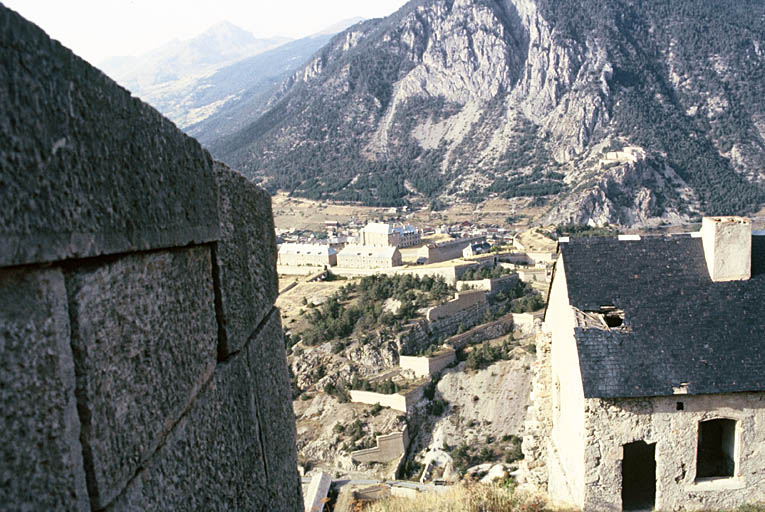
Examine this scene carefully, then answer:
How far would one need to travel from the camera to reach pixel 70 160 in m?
0.91

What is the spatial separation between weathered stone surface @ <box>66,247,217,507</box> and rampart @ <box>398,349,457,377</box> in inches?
1322

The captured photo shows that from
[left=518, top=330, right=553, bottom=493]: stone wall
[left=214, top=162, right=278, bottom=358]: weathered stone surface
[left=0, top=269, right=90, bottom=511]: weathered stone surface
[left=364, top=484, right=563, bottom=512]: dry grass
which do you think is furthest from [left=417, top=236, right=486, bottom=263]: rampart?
[left=0, top=269, right=90, bottom=511]: weathered stone surface

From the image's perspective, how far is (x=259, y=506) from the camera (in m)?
1.82

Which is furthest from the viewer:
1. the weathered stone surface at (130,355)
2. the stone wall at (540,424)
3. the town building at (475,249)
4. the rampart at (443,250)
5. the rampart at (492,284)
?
the rampart at (443,250)

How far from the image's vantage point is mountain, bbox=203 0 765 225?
80.0m

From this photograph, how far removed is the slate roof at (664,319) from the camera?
8.83m

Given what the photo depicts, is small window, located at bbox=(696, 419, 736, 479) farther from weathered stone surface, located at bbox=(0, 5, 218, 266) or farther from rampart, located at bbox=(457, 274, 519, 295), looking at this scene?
rampart, located at bbox=(457, 274, 519, 295)

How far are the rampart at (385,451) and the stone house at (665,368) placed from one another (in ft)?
58.9

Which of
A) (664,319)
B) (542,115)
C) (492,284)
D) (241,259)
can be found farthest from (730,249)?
(542,115)

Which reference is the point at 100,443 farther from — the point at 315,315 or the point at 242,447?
the point at 315,315

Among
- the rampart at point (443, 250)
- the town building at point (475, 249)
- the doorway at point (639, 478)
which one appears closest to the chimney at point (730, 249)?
the doorway at point (639, 478)

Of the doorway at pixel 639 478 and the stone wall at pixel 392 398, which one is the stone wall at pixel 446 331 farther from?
the doorway at pixel 639 478

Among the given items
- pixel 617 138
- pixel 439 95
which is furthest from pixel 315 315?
pixel 439 95

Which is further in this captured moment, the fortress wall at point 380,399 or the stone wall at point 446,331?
the stone wall at point 446,331
